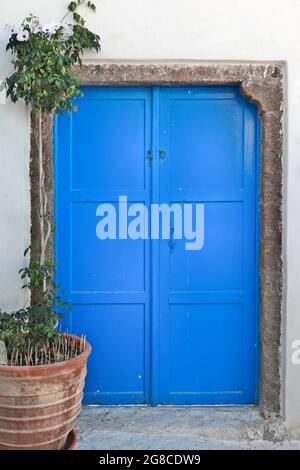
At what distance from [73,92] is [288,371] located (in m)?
2.02

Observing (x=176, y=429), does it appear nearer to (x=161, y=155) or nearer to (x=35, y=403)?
(x=35, y=403)

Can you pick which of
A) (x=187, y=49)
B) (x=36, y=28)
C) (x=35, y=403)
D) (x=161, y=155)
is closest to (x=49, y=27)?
(x=36, y=28)

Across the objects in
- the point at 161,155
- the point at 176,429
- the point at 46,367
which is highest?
the point at 161,155

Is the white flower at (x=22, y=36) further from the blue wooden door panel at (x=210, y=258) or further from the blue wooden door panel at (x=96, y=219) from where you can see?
the blue wooden door panel at (x=210, y=258)

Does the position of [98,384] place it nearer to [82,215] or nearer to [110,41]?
[82,215]

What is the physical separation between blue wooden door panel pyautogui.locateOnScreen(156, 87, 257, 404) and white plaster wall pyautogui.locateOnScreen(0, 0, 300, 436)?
0.26 meters

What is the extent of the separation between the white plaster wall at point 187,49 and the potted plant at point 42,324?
0.11m

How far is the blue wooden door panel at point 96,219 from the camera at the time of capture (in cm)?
364

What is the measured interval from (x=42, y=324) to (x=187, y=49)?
178cm

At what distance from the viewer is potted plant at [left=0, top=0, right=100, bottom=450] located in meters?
2.93

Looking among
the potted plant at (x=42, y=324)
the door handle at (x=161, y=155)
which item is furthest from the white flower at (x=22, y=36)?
the door handle at (x=161, y=155)

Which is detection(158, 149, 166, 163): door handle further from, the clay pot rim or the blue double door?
the clay pot rim

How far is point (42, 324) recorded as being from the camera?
311cm
